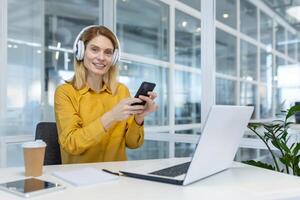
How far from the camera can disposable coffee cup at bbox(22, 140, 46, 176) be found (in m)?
1.11

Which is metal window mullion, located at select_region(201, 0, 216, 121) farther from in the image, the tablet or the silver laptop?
the tablet

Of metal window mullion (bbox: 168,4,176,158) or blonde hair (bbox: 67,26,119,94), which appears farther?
metal window mullion (bbox: 168,4,176,158)

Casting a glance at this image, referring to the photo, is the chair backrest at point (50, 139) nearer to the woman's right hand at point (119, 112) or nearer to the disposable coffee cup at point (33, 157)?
the woman's right hand at point (119, 112)

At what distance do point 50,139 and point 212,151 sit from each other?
110 cm

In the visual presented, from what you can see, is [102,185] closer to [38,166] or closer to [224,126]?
[38,166]

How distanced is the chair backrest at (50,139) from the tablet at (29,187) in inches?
30.1

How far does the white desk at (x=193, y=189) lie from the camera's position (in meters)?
0.90

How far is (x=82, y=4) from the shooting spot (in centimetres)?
320

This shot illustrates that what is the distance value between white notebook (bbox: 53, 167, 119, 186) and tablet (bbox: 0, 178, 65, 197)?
7 centimetres

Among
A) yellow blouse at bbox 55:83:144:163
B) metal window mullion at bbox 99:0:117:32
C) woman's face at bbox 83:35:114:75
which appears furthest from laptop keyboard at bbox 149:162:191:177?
metal window mullion at bbox 99:0:117:32

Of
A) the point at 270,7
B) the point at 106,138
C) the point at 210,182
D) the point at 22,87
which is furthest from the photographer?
the point at 270,7

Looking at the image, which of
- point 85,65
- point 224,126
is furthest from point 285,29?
point 224,126

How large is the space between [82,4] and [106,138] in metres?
1.89

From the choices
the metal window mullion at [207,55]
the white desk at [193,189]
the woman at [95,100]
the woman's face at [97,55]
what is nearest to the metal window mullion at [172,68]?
the metal window mullion at [207,55]
